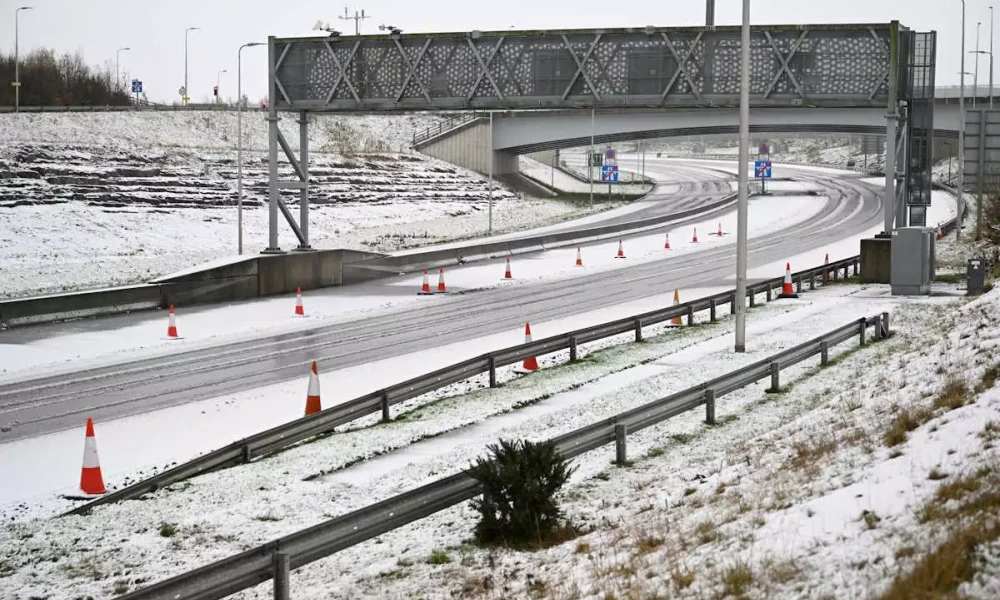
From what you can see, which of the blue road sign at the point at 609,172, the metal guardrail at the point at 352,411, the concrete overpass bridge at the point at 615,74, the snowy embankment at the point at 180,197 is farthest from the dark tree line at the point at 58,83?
the metal guardrail at the point at 352,411

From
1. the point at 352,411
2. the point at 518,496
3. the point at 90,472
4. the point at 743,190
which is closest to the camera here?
the point at 518,496

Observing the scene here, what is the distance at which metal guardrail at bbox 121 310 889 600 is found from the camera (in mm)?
9000

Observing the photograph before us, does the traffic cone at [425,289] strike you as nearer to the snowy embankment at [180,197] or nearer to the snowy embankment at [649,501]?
the snowy embankment at [180,197]

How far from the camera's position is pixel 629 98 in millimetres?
35250

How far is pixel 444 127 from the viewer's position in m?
96.8

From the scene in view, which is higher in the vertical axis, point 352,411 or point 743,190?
point 743,190

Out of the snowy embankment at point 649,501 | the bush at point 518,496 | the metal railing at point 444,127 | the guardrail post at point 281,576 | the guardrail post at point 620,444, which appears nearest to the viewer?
the snowy embankment at point 649,501

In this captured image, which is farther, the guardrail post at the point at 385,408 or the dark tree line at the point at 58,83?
the dark tree line at the point at 58,83

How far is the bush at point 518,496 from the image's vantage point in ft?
36.8

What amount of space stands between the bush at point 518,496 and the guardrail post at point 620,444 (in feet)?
9.95

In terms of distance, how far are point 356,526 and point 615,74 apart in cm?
2693

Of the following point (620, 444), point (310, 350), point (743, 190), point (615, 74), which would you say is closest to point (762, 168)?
point (615, 74)

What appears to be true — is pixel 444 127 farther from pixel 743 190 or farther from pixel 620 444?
pixel 620 444

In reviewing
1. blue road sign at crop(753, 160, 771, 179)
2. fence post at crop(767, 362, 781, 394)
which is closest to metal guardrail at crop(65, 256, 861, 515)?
fence post at crop(767, 362, 781, 394)
